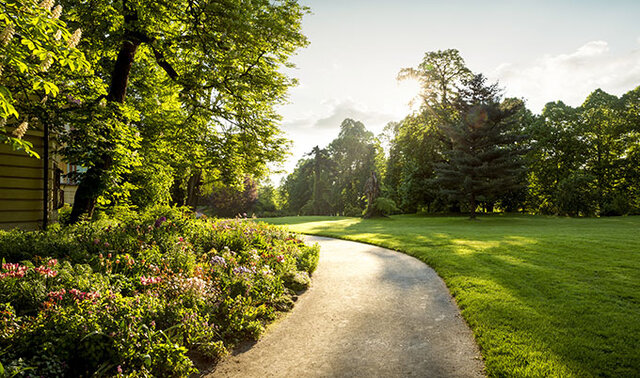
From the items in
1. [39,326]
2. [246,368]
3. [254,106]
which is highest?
[254,106]

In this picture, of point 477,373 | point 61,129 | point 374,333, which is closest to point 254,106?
point 61,129

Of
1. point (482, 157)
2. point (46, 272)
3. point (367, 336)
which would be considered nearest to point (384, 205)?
point (482, 157)

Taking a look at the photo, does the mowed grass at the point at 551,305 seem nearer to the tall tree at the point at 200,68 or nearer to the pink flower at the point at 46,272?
the pink flower at the point at 46,272

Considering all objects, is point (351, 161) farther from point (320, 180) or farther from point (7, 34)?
point (7, 34)

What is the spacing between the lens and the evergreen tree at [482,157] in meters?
23.5

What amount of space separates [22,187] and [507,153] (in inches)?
1129

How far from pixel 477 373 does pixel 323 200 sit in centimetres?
4668

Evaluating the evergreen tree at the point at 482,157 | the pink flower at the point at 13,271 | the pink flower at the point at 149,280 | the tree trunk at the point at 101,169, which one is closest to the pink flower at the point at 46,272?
the pink flower at the point at 13,271

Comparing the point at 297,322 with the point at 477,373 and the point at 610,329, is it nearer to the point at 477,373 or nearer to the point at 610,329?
the point at 477,373

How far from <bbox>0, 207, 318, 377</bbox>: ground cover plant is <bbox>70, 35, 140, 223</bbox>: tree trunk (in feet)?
4.05

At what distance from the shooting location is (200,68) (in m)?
8.59

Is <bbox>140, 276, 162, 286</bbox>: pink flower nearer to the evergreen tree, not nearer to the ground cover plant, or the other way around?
the ground cover plant

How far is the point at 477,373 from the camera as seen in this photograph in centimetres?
346

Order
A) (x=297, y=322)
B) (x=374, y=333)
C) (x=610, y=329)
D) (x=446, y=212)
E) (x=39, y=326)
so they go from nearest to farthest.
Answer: (x=39, y=326) < (x=610, y=329) < (x=374, y=333) < (x=297, y=322) < (x=446, y=212)
